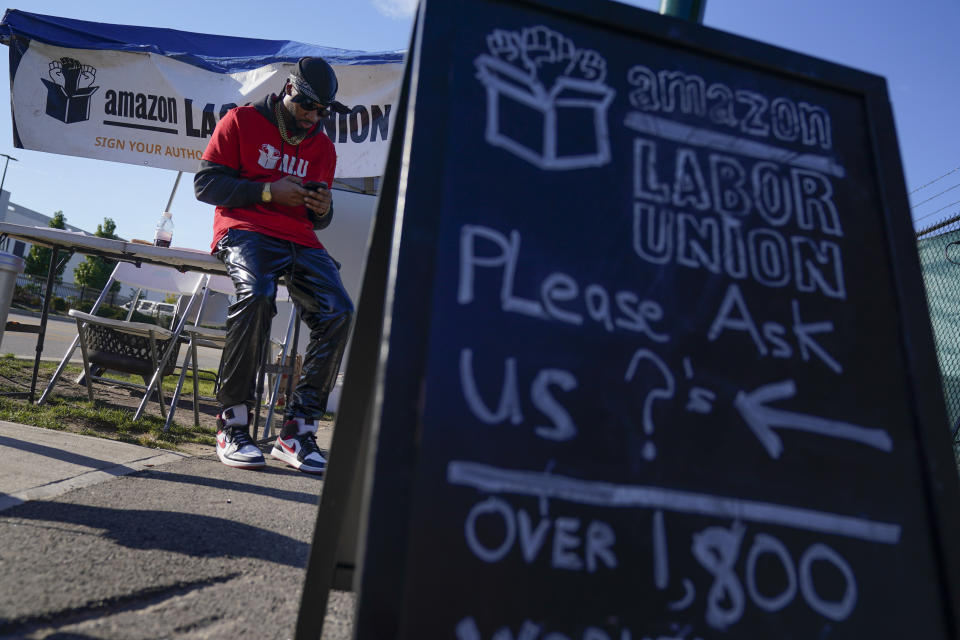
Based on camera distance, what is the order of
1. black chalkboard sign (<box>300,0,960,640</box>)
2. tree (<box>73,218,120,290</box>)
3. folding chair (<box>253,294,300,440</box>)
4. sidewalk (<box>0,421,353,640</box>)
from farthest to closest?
tree (<box>73,218,120,290</box>)
folding chair (<box>253,294,300,440</box>)
sidewalk (<box>0,421,353,640</box>)
black chalkboard sign (<box>300,0,960,640</box>)

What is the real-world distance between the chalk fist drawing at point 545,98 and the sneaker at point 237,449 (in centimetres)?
202

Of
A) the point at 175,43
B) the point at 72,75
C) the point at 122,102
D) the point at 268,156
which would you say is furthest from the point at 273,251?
the point at 72,75

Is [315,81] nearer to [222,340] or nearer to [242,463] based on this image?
[242,463]

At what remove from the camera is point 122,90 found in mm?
5871

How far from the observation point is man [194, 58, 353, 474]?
8.23 feet

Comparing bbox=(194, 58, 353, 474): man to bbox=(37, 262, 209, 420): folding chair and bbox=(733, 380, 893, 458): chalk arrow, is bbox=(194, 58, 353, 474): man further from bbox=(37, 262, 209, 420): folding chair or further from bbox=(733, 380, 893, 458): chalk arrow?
bbox=(733, 380, 893, 458): chalk arrow

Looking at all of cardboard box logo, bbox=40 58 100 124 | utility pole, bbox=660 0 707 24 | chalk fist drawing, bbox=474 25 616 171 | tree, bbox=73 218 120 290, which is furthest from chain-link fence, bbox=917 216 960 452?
tree, bbox=73 218 120 290

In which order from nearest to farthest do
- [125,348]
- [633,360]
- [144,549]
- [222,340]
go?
[633,360] < [144,549] < [125,348] < [222,340]

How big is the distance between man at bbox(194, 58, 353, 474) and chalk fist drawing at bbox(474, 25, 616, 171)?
1.58 meters

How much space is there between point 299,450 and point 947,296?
631 cm

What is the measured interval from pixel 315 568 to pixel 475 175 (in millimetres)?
758

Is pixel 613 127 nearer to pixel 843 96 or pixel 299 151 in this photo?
pixel 843 96

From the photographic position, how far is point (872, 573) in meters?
0.97

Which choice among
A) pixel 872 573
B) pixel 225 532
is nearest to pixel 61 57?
pixel 225 532
